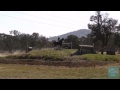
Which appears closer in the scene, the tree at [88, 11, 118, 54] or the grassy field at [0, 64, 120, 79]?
the grassy field at [0, 64, 120, 79]

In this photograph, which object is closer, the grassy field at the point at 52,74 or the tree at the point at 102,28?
the grassy field at the point at 52,74

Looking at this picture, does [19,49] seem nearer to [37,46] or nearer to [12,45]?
[12,45]

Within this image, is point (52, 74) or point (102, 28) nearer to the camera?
point (52, 74)

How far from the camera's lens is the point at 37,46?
189ft
